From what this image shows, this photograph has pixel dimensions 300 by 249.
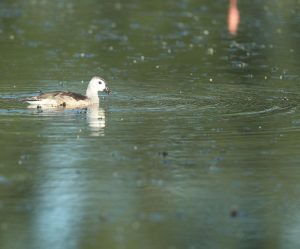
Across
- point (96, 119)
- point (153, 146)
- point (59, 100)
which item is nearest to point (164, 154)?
point (153, 146)

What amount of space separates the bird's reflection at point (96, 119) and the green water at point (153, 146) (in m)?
0.03

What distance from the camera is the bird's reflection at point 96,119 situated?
15539 mm

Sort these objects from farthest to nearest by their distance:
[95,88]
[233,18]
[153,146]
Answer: [233,18] < [95,88] < [153,146]

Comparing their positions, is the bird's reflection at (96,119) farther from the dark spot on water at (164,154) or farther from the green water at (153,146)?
the dark spot on water at (164,154)

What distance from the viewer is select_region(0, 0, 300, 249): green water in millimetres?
10688

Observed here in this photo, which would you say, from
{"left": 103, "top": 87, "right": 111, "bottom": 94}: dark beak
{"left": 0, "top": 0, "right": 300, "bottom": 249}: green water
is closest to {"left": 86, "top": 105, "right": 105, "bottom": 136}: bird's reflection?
{"left": 0, "top": 0, "right": 300, "bottom": 249}: green water

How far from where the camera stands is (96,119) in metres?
16.7

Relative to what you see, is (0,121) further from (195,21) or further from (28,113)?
(195,21)

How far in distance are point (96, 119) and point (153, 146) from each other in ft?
8.37

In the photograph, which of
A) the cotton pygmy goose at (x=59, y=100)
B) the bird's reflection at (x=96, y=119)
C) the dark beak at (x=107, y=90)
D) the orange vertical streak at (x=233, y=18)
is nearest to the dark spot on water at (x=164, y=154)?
the bird's reflection at (x=96, y=119)

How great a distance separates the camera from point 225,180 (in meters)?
12.5

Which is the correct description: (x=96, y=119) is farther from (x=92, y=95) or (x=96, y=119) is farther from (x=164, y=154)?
(x=164, y=154)

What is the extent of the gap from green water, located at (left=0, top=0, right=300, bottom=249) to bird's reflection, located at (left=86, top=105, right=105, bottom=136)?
0.11 feet

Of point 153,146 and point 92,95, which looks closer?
point 153,146
